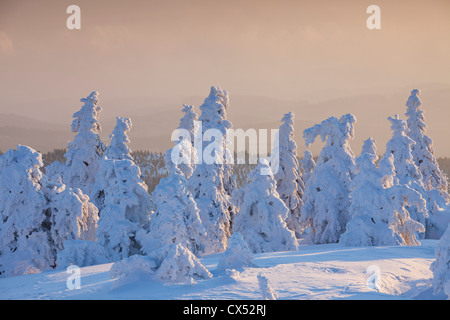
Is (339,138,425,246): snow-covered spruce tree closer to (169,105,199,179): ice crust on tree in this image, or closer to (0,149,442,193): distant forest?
(169,105,199,179): ice crust on tree

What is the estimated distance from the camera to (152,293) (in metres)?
12.4

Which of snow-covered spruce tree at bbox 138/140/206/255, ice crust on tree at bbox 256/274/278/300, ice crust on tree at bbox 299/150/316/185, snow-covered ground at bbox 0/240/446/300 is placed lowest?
snow-covered ground at bbox 0/240/446/300

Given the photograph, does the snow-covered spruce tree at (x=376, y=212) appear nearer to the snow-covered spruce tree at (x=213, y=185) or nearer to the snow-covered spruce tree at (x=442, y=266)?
the snow-covered spruce tree at (x=213, y=185)

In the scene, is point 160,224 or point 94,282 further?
point 160,224

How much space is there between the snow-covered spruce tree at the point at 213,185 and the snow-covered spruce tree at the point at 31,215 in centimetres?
1087

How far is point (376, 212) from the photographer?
25719mm

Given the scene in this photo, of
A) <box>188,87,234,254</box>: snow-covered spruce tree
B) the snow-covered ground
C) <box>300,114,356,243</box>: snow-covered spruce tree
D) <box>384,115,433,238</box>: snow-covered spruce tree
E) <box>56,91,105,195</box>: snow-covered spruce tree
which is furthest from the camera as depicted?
<box>384,115,433,238</box>: snow-covered spruce tree

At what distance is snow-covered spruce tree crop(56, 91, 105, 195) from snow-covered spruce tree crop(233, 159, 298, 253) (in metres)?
15.7

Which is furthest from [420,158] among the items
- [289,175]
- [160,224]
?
[160,224]

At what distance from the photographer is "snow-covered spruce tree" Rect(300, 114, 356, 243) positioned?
33406 millimetres

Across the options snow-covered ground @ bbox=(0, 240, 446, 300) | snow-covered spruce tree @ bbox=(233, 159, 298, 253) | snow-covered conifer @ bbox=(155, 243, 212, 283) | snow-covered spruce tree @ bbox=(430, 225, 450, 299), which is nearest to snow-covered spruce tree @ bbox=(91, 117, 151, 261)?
snow-covered ground @ bbox=(0, 240, 446, 300)

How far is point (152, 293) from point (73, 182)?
1077 inches

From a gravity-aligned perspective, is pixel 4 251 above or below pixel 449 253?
below
